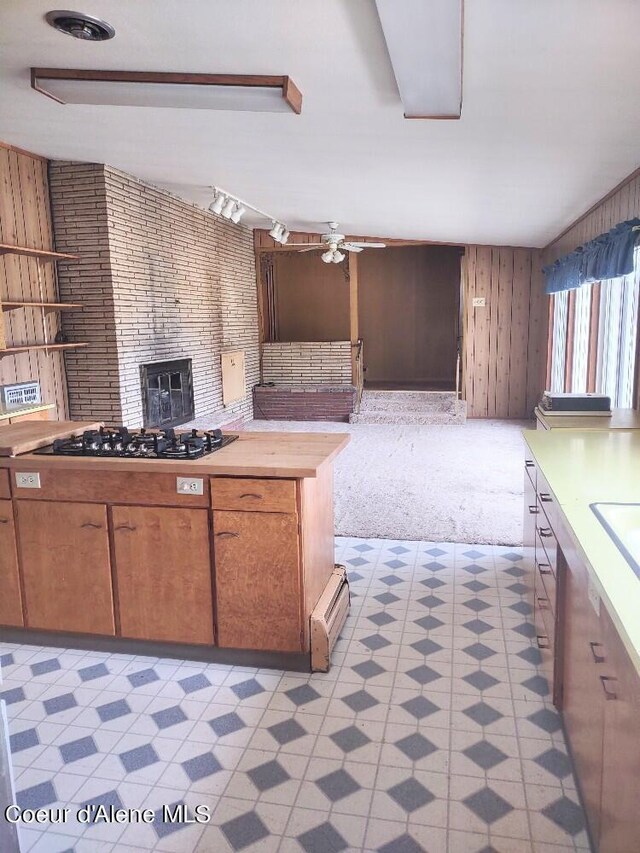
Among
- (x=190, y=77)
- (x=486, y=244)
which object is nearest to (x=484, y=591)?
(x=190, y=77)

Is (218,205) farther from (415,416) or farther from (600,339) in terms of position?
(415,416)

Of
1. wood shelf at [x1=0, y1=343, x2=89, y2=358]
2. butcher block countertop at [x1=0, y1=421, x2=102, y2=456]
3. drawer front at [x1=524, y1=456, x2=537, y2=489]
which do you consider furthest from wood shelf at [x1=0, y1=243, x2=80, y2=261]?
drawer front at [x1=524, y1=456, x2=537, y2=489]

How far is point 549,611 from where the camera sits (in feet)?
7.77

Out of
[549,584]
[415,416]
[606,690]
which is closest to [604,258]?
[549,584]

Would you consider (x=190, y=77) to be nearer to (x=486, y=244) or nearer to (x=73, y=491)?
(x=73, y=491)

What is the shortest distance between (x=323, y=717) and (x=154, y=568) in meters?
0.93

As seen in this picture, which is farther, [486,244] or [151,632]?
[486,244]

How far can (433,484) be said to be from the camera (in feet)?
18.5

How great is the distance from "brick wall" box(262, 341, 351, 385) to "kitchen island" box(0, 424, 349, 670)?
7191 millimetres

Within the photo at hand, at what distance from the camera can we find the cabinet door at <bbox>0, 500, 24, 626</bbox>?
282cm

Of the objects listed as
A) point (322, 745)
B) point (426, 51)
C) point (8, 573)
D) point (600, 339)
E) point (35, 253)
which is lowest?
point (322, 745)

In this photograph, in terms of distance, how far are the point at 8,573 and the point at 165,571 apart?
76cm

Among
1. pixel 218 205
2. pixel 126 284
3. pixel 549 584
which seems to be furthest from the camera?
pixel 126 284

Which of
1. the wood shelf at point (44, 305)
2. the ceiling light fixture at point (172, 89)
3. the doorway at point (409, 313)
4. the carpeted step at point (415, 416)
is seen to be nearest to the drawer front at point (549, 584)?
the ceiling light fixture at point (172, 89)
